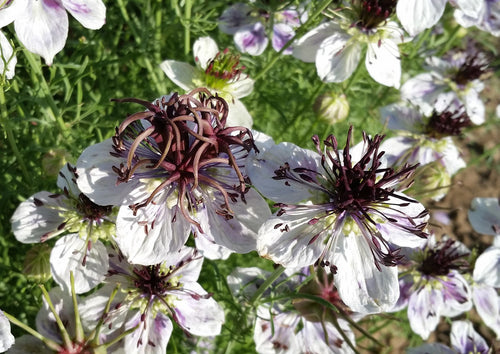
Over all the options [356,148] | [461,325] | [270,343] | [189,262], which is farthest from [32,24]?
[461,325]

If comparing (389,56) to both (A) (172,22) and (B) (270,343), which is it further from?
(B) (270,343)

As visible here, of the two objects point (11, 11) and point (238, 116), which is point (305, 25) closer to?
point (238, 116)

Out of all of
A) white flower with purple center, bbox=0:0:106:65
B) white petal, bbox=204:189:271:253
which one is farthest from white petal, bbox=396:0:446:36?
white flower with purple center, bbox=0:0:106:65

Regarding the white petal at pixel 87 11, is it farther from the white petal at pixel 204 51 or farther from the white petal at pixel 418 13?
the white petal at pixel 418 13

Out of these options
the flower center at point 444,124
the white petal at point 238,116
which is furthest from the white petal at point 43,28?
the flower center at point 444,124

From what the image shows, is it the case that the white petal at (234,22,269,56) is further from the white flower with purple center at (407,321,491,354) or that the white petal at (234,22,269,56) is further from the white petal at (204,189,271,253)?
the white flower with purple center at (407,321,491,354)

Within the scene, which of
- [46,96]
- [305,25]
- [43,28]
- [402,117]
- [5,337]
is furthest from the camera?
[402,117]

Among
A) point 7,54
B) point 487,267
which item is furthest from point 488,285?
point 7,54
